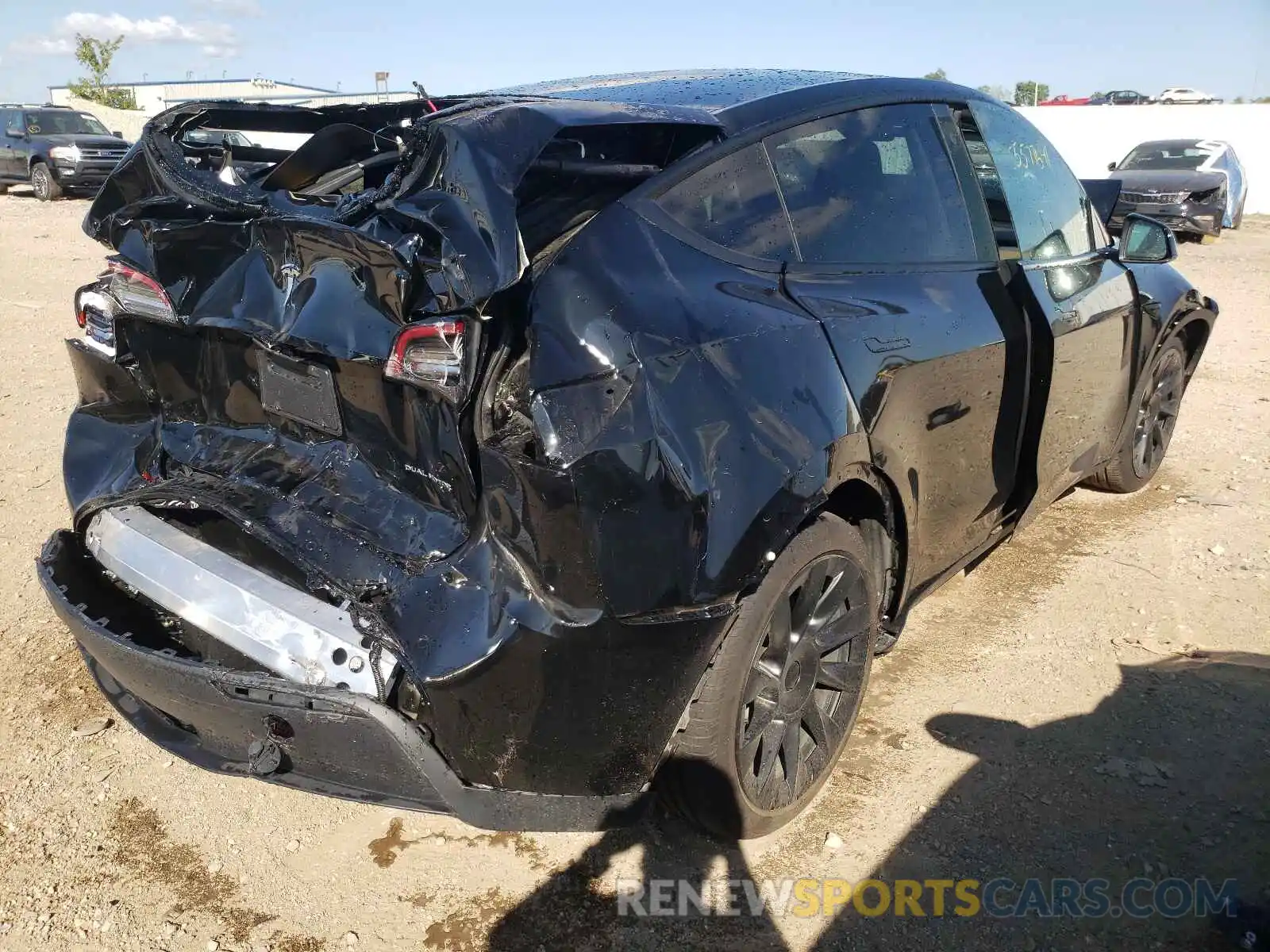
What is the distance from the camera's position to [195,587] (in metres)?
2.30

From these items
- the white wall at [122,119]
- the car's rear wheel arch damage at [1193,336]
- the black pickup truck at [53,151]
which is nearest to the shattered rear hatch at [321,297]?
the car's rear wheel arch damage at [1193,336]

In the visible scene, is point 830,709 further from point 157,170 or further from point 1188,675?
point 157,170

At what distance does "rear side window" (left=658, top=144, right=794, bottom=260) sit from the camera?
232cm

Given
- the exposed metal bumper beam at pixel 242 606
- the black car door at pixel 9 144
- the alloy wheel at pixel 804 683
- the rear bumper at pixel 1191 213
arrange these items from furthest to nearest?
the black car door at pixel 9 144 → the rear bumper at pixel 1191 213 → the alloy wheel at pixel 804 683 → the exposed metal bumper beam at pixel 242 606

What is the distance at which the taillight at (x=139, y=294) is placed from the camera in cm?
Answer: 254

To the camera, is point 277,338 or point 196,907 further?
point 196,907

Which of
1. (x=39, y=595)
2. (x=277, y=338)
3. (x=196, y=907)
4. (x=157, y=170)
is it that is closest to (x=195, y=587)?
(x=277, y=338)

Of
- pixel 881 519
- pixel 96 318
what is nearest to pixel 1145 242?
pixel 881 519

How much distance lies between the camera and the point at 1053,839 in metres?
2.66

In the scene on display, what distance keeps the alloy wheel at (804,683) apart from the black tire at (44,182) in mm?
21425

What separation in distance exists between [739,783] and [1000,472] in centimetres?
157

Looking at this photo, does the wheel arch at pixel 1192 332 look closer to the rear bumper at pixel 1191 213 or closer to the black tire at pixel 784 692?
the black tire at pixel 784 692

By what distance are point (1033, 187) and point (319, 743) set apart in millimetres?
3073

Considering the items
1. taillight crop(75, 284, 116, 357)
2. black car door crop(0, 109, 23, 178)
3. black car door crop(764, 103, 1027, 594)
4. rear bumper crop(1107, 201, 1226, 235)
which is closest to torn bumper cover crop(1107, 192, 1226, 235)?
rear bumper crop(1107, 201, 1226, 235)
